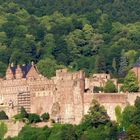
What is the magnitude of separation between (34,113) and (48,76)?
10.2 m

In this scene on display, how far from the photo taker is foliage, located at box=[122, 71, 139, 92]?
8562 centimetres

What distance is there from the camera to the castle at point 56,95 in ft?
273

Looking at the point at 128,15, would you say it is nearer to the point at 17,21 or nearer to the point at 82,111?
the point at 17,21

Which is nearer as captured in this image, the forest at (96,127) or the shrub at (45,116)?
the forest at (96,127)

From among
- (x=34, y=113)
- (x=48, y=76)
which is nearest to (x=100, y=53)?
(x=48, y=76)

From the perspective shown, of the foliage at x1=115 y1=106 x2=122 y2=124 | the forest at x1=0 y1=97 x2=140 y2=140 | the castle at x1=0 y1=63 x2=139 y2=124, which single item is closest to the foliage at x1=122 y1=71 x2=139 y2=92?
the castle at x1=0 y1=63 x2=139 y2=124

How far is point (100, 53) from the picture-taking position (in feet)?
364

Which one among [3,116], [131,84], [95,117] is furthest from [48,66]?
[95,117]

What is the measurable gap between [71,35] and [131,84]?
33756mm

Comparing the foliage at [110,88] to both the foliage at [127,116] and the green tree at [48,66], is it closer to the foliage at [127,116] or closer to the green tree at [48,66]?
the foliage at [127,116]

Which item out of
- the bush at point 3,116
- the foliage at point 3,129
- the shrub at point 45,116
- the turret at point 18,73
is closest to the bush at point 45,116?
the shrub at point 45,116

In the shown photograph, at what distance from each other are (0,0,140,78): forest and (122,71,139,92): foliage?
9.08 m

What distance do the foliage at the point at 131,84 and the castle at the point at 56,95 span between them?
1.17m

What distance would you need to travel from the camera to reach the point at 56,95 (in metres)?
85.0
